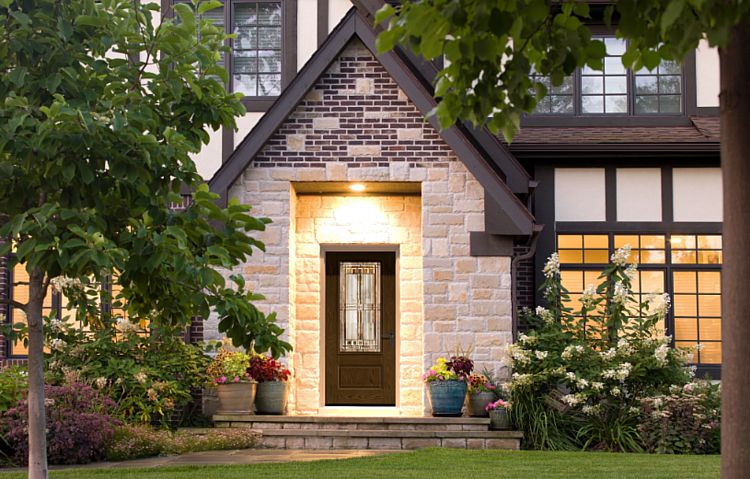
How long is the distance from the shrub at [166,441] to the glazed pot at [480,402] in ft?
8.81

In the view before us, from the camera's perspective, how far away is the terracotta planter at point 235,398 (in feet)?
40.0

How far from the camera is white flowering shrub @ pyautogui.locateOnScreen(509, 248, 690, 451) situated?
38.8 feet

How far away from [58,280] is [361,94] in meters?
4.46

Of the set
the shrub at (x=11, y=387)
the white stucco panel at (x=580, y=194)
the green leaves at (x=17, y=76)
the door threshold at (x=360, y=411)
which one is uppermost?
the white stucco panel at (x=580, y=194)

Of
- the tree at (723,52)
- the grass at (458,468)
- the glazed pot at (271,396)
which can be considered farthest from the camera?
the glazed pot at (271,396)

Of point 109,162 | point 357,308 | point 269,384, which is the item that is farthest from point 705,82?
point 109,162

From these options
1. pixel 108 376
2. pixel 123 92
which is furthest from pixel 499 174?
pixel 123 92

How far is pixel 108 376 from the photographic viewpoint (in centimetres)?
1195

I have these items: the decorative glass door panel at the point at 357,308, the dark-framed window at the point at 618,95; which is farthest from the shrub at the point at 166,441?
the dark-framed window at the point at 618,95

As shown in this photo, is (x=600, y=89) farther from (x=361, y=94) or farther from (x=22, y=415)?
(x=22, y=415)

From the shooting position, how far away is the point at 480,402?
40.1 ft

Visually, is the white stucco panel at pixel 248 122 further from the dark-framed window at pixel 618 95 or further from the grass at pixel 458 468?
the grass at pixel 458 468

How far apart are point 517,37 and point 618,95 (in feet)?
40.2

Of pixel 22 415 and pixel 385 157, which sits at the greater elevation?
pixel 385 157
